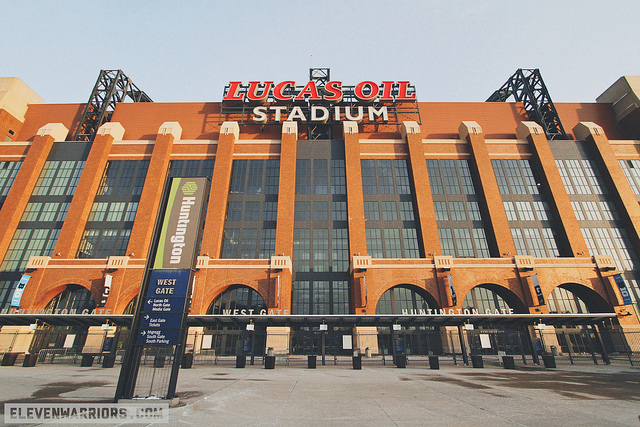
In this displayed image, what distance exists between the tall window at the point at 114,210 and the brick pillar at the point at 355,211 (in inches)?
1209

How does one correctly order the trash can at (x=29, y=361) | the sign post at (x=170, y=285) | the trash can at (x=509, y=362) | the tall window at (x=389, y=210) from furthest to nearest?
the tall window at (x=389, y=210), the trash can at (x=509, y=362), the trash can at (x=29, y=361), the sign post at (x=170, y=285)

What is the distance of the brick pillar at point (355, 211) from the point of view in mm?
35656

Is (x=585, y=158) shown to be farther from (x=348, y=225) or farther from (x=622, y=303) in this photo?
(x=348, y=225)

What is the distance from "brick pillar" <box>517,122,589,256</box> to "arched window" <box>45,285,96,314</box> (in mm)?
61245

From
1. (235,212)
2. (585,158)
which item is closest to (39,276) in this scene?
(235,212)

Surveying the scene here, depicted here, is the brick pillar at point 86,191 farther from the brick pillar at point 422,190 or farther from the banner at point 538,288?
the banner at point 538,288

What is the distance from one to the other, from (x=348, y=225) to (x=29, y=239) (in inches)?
1721

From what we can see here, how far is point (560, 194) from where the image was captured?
42.9 m

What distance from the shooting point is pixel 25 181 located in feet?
147

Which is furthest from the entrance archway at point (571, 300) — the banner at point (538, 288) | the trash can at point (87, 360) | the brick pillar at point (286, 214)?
the trash can at point (87, 360)

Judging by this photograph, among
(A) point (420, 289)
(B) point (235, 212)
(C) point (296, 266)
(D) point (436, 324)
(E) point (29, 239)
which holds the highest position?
(B) point (235, 212)

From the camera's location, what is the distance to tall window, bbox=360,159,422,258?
136ft

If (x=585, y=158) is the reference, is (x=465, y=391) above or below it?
below
